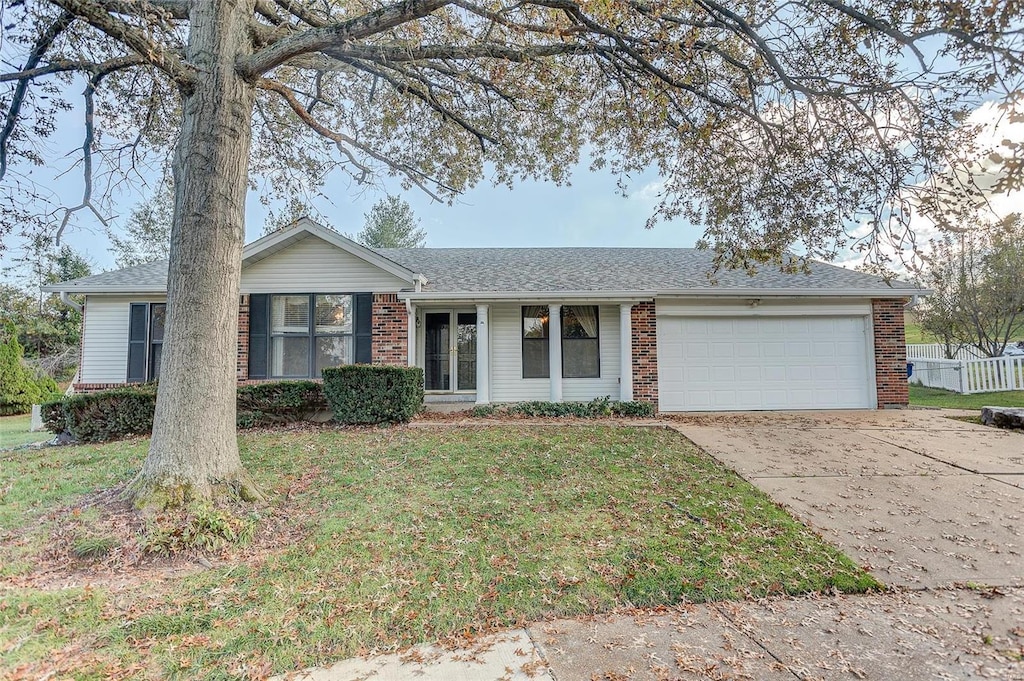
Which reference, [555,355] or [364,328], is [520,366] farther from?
[364,328]

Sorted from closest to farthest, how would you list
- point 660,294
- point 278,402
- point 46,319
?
1. point 278,402
2. point 660,294
3. point 46,319

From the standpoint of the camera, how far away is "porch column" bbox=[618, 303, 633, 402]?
10344mm

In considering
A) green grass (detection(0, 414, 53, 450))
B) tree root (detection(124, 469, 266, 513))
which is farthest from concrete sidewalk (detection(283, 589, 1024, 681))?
green grass (detection(0, 414, 53, 450))

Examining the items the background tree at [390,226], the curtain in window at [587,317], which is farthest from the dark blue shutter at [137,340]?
the background tree at [390,226]

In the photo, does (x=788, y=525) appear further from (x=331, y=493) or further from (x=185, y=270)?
(x=185, y=270)

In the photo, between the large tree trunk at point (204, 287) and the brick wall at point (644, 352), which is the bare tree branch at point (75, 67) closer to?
the large tree trunk at point (204, 287)

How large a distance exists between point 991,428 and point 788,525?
6.53 m

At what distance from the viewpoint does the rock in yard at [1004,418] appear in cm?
768

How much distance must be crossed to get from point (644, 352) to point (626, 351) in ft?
1.41

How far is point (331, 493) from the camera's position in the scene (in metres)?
4.98

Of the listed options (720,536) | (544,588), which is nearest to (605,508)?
(720,536)

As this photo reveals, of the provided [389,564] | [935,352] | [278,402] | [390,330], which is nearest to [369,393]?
[278,402]

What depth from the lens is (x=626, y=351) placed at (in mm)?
10414

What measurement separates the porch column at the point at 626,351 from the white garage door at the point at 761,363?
77cm
